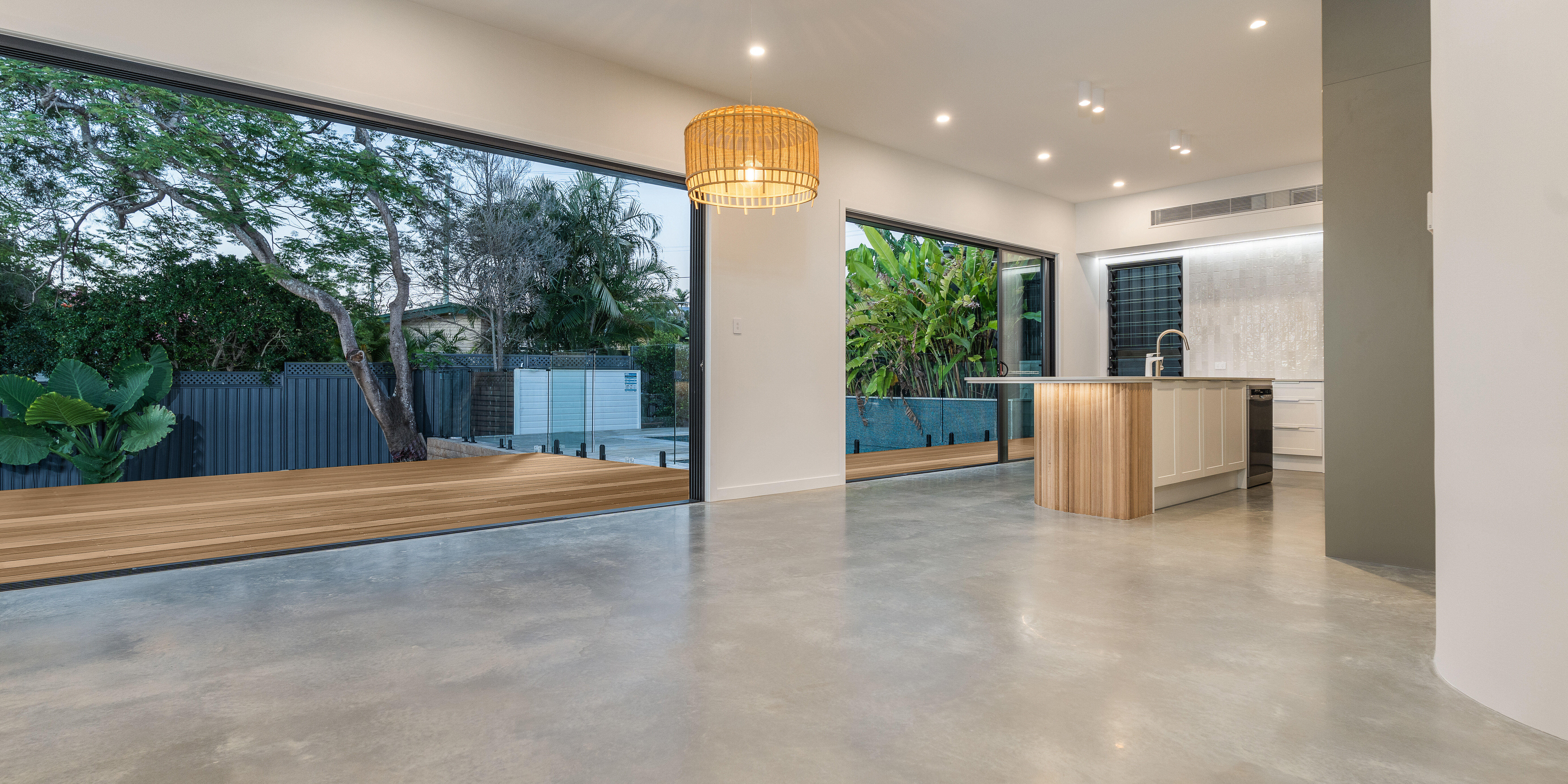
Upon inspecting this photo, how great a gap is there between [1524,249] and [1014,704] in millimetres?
1669

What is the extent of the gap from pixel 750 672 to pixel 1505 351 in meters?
2.13

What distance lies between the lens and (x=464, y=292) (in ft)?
24.1

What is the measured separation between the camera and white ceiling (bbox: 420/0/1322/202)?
4.02 m

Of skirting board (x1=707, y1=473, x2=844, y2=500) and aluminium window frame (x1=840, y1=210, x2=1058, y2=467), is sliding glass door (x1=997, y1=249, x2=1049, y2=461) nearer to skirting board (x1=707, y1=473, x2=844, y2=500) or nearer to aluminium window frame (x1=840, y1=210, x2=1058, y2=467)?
aluminium window frame (x1=840, y1=210, x2=1058, y2=467)

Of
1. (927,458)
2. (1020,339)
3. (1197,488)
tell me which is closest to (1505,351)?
(1197,488)

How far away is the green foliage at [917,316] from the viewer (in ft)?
27.6

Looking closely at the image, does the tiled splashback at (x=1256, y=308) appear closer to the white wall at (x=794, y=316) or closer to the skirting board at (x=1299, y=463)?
the skirting board at (x=1299, y=463)

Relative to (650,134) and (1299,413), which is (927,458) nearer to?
(1299,413)

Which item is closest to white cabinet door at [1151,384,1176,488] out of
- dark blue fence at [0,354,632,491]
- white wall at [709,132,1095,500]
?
white wall at [709,132,1095,500]

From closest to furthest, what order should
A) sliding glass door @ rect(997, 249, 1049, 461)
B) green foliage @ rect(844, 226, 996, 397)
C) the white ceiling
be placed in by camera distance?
the white ceiling, sliding glass door @ rect(997, 249, 1049, 461), green foliage @ rect(844, 226, 996, 397)

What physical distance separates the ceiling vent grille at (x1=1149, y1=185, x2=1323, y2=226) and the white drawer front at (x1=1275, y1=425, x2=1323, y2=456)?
2.17 m

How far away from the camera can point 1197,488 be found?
5445 millimetres

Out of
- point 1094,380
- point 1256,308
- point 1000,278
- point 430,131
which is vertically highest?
point 430,131

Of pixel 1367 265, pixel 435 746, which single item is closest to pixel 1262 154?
pixel 1367 265
